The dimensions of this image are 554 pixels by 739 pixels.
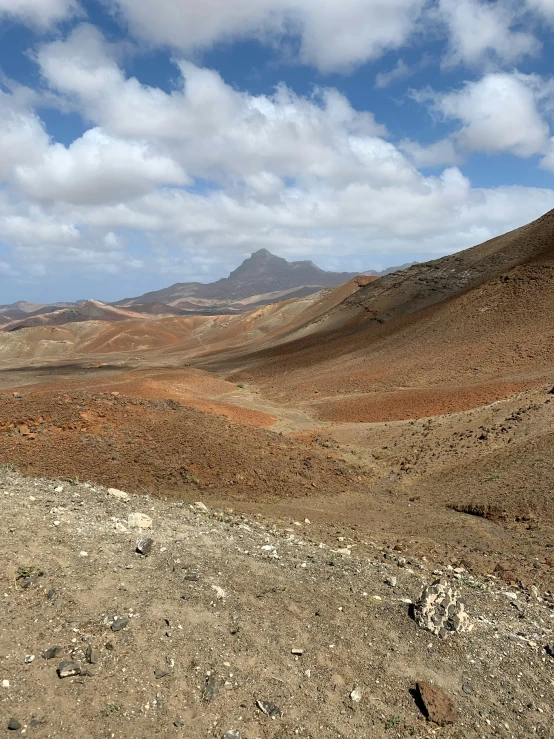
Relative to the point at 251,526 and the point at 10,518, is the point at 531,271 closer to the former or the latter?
the point at 251,526

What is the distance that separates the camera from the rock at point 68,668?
4.35 metres

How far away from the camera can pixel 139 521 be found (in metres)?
7.57

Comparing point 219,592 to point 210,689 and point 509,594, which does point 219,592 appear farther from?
point 509,594

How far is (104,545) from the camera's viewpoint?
648 cm

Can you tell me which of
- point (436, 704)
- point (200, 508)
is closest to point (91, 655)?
point (436, 704)

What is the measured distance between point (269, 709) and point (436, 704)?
1.58 m

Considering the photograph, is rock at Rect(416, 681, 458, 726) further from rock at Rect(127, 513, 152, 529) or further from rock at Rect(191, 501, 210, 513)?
rock at Rect(191, 501, 210, 513)

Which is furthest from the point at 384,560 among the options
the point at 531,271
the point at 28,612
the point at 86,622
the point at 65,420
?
the point at 531,271

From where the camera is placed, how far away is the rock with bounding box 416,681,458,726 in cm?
445

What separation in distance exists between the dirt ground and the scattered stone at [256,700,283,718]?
4cm

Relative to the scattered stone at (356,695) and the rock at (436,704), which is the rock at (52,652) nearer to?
the scattered stone at (356,695)

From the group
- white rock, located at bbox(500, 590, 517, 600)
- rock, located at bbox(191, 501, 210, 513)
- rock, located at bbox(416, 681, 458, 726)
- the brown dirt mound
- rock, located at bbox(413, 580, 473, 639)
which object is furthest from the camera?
the brown dirt mound

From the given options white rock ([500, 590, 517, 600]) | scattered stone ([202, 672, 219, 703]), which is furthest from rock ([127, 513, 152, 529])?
white rock ([500, 590, 517, 600])

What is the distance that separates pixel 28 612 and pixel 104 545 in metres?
1.50
